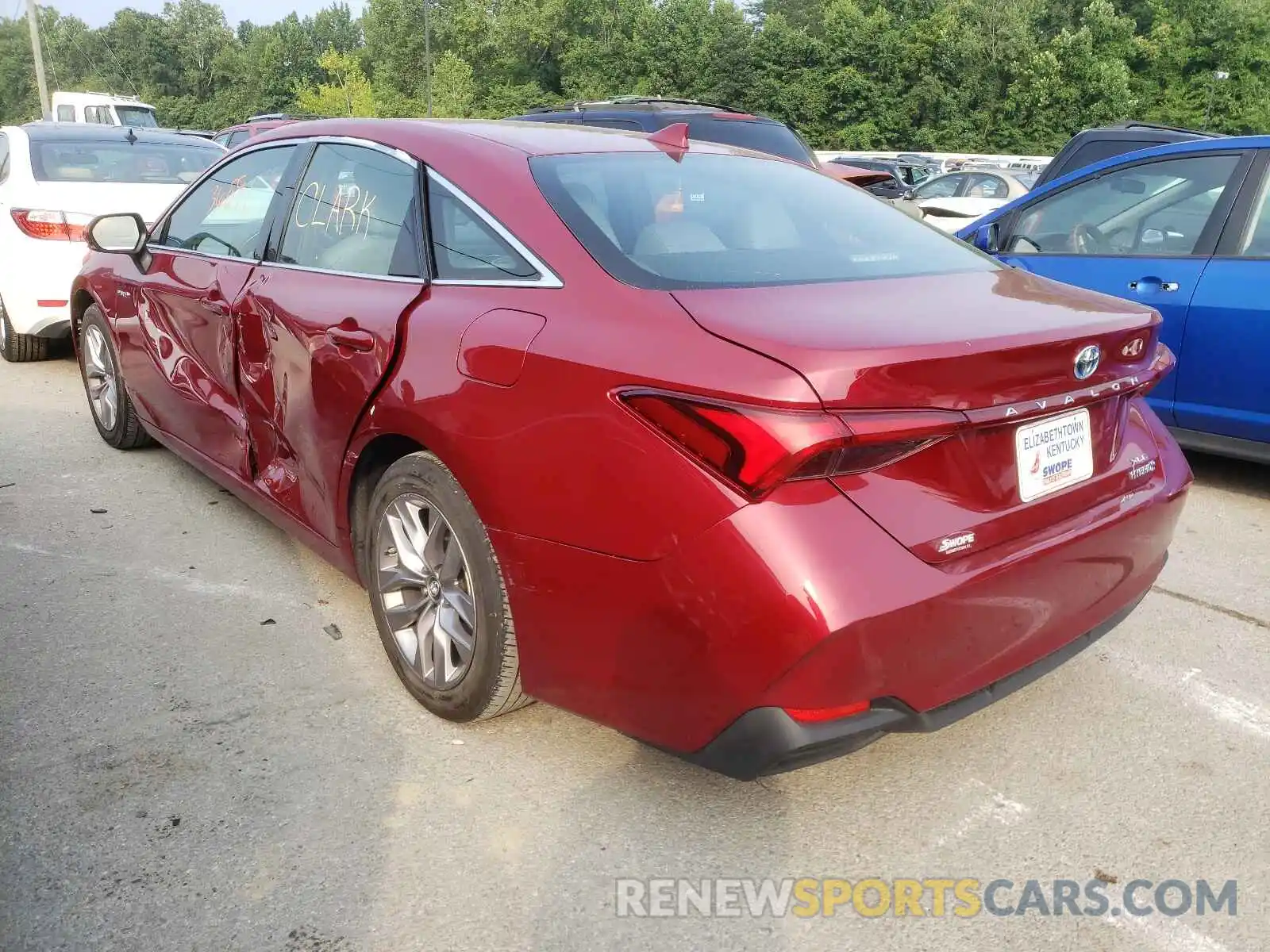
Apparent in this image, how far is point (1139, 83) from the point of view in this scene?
62.1 m

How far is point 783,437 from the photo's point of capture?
6.50ft

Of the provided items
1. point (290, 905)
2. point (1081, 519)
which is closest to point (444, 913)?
point (290, 905)

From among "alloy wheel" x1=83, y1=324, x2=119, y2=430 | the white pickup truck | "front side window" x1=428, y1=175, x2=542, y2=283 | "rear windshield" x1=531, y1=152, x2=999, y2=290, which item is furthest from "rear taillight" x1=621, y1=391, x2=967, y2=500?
the white pickup truck

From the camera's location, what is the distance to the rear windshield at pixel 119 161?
23.0 feet

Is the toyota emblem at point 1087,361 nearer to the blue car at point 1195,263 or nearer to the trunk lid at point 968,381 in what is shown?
the trunk lid at point 968,381

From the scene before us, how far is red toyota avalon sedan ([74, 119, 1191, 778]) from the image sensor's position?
2.04m

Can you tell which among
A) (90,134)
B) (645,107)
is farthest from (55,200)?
(645,107)

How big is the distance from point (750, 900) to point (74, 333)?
187 inches

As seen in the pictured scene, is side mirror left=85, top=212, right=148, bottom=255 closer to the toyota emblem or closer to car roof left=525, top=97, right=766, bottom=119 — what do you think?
the toyota emblem

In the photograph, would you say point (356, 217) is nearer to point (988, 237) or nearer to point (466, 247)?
point (466, 247)

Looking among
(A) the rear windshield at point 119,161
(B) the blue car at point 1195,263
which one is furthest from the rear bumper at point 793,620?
(A) the rear windshield at point 119,161

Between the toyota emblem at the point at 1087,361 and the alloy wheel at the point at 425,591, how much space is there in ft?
4.71

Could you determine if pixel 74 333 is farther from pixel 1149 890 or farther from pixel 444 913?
pixel 1149 890

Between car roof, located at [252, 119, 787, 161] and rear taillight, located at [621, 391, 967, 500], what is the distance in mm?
1196
